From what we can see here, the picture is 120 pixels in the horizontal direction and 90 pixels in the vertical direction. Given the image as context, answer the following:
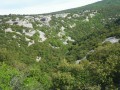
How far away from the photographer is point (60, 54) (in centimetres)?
12256

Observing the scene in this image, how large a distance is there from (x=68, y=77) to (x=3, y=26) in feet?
→ 255

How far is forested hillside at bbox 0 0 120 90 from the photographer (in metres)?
61.4

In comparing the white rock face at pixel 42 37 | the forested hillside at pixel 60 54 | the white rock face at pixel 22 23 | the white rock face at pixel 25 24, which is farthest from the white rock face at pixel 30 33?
the white rock face at pixel 22 23

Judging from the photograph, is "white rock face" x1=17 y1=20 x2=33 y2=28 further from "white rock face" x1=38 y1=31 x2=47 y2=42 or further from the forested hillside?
"white rock face" x1=38 y1=31 x2=47 y2=42

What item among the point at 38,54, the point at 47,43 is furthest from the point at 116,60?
the point at 47,43

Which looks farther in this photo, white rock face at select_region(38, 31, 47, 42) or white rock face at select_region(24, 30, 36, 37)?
white rock face at select_region(38, 31, 47, 42)

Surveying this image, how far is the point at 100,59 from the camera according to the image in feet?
231

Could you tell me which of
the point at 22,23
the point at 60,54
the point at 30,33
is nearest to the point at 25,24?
the point at 22,23

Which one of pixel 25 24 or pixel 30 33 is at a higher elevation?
pixel 25 24

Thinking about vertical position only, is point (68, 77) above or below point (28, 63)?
above

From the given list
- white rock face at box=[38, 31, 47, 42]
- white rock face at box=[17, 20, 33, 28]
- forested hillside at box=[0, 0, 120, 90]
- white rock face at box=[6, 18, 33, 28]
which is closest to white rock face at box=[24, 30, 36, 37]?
forested hillside at box=[0, 0, 120, 90]

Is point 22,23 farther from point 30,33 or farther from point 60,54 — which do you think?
point 60,54

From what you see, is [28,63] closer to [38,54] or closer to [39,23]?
[38,54]

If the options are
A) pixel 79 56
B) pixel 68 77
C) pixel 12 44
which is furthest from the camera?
pixel 12 44
